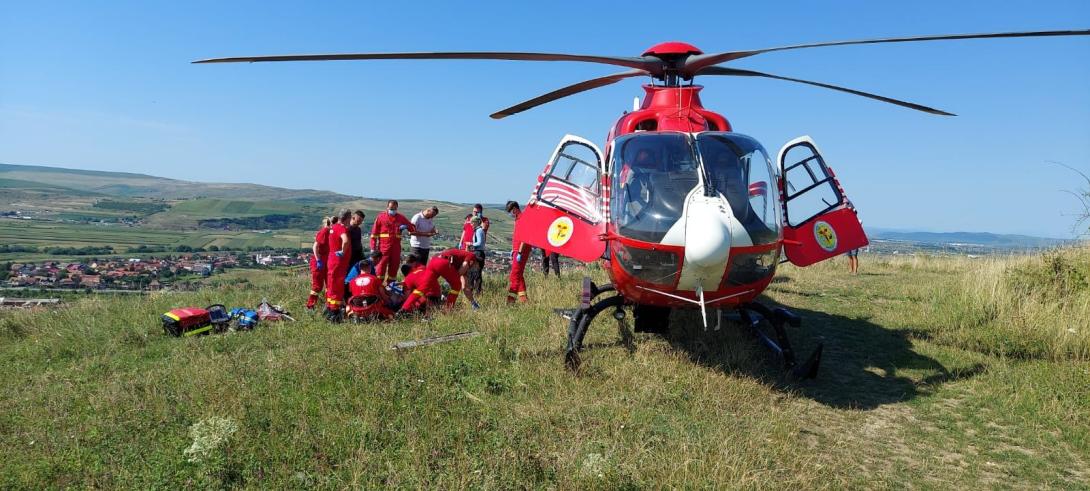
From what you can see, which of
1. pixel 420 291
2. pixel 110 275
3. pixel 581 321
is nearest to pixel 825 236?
pixel 581 321

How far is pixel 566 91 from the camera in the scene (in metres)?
8.23

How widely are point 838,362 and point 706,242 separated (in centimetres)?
371

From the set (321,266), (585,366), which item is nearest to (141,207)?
(321,266)

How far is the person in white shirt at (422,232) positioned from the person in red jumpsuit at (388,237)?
0.25 meters

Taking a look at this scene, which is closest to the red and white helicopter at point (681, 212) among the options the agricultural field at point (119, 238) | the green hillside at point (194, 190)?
the agricultural field at point (119, 238)

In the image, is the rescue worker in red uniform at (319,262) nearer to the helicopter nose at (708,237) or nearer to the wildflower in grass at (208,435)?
the wildflower in grass at (208,435)

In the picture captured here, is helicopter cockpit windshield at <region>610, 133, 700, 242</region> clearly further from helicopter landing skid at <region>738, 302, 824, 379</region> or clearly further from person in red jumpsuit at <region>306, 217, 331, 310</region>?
person in red jumpsuit at <region>306, 217, 331, 310</region>

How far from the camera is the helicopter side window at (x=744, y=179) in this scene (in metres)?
5.15

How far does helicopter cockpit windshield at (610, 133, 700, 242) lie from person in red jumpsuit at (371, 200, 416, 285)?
23.0 feet

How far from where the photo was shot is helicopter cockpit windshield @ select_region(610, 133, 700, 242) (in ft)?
16.9

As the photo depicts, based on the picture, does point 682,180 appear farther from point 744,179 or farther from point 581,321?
point 581,321

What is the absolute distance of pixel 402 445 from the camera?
13.9 feet

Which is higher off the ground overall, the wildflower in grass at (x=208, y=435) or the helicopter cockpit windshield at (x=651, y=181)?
the helicopter cockpit windshield at (x=651, y=181)

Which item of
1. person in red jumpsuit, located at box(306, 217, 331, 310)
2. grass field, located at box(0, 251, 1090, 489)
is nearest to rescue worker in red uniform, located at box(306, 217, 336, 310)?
person in red jumpsuit, located at box(306, 217, 331, 310)
